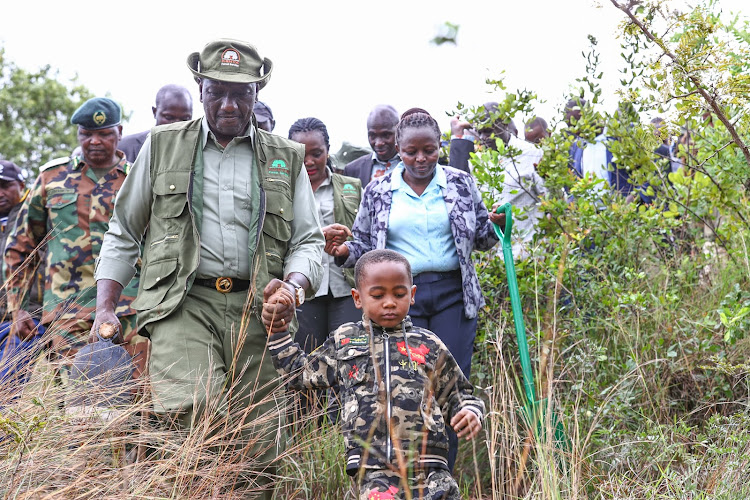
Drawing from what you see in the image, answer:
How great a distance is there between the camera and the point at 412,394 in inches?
136

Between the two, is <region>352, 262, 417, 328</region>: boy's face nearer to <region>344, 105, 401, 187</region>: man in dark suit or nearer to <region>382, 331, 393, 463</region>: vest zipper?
<region>382, 331, 393, 463</region>: vest zipper

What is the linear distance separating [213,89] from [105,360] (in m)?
1.36

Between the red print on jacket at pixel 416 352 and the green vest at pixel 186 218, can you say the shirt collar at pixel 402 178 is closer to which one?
the green vest at pixel 186 218

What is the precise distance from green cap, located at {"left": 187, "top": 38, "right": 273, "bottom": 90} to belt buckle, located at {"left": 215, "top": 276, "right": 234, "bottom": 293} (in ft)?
A: 3.02

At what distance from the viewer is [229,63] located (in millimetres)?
3975

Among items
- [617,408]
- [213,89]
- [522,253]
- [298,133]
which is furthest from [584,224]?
[213,89]

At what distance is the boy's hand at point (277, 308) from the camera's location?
3.54 m

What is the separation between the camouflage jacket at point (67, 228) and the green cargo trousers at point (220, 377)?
1.47 m

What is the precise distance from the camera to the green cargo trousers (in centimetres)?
343

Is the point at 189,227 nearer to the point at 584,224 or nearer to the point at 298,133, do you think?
the point at 298,133

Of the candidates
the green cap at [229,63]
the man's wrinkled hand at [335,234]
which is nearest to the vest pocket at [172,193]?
the green cap at [229,63]

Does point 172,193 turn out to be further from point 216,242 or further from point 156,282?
point 156,282

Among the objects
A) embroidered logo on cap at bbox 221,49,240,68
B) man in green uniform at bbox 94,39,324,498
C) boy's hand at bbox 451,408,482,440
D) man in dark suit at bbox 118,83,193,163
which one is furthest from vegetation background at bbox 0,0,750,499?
man in dark suit at bbox 118,83,193,163

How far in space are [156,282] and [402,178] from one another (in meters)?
1.71
